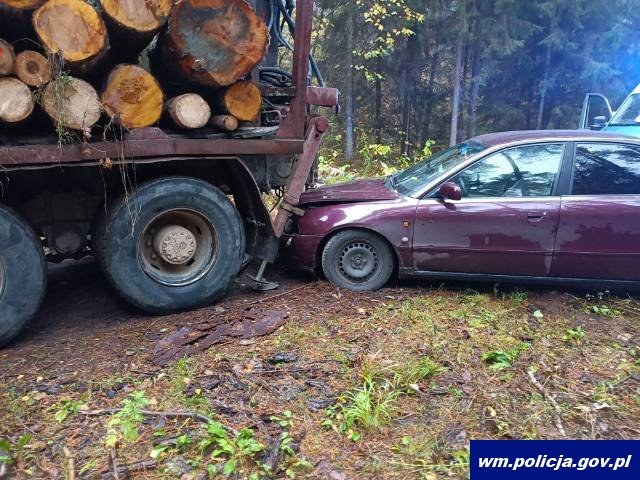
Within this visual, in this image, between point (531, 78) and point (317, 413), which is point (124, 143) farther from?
point (531, 78)

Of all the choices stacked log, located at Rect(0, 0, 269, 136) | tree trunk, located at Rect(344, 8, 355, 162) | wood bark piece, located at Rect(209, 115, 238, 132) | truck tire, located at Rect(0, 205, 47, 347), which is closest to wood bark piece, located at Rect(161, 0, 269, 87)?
stacked log, located at Rect(0, 0, 269, 136)

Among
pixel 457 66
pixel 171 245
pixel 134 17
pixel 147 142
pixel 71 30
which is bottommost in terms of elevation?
pixel 171 245

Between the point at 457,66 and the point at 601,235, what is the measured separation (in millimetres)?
9591

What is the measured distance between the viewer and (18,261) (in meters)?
3.58

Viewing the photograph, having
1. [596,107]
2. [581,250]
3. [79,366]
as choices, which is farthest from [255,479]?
[596,107]

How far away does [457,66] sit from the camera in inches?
509

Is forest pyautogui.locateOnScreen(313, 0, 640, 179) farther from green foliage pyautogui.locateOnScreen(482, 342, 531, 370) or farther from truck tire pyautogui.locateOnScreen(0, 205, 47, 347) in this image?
truck tire pyautogui.locateOnScreen(0, 205, 47, 347)

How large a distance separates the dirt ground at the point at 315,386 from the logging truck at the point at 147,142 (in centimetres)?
49

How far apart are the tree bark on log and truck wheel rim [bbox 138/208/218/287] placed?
138 cm

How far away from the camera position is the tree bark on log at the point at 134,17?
3373mm

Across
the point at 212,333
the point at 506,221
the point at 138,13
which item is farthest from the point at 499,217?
the point at 138,13

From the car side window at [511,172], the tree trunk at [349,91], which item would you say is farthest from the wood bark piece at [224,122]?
the tree trunk at [349,91]

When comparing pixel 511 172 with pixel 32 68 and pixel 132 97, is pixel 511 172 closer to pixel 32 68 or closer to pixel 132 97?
pixel 132 97

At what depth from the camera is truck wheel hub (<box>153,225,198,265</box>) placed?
4234 millimetres
